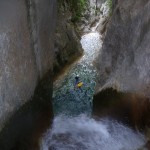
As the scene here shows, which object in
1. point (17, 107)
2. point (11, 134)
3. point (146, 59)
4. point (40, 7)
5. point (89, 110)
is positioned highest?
point (40, 7)

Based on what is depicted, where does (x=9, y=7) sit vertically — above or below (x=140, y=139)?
above

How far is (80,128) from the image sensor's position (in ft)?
35.4

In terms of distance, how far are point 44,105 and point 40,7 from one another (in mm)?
3761

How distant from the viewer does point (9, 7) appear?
8438 mm

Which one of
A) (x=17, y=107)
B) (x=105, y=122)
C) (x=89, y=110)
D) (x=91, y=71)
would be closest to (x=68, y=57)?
(x=91, y=71)

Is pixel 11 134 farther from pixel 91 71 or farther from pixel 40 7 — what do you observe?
pixel 91 71

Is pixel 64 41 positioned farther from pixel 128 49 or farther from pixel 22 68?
pixel 22 68

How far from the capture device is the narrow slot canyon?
349 inches

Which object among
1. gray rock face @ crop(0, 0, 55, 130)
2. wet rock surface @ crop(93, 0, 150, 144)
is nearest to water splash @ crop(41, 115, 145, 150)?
wet rock surface @ crop(93, 0, 150, 144)

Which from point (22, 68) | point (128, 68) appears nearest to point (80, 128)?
point (128, 68)

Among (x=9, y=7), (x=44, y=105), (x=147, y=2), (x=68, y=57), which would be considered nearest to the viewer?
(x=9, y=7)

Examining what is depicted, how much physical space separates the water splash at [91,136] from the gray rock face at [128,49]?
1382 mm

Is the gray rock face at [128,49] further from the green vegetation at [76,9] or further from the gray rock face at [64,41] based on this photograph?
the green vegetation at [76,9]

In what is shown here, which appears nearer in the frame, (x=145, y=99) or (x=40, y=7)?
(x=145, y=99)
